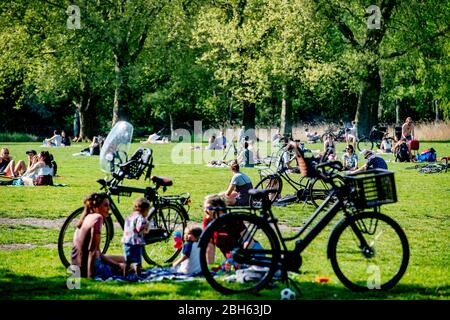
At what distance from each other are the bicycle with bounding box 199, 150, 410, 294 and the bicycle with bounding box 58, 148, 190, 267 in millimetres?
1860

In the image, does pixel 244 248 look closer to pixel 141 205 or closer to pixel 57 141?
pixel 141 205

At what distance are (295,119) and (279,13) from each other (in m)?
28.8

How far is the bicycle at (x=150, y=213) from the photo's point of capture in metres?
8.59

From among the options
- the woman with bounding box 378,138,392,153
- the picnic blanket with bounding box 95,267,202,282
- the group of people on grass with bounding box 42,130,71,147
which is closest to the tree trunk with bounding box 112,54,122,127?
the group of people on grass with bounding box 42,130,71,147

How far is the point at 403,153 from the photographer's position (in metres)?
28.9

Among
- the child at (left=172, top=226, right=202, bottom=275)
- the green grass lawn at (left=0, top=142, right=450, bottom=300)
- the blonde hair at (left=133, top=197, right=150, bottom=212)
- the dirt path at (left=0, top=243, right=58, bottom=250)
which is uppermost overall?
the blonde hair at (left=133, top=197, right=150, bottom=212)

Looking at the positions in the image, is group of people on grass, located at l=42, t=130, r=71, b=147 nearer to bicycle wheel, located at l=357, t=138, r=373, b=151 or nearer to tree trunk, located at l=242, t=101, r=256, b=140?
tree trunk, located at l=242, t=101, r=256, b=140

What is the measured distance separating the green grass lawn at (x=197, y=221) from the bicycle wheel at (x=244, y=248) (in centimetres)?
16

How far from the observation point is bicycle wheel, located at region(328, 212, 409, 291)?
6.99 m

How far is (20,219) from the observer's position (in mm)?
13383

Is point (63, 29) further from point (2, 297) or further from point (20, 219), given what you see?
point (2, 297)

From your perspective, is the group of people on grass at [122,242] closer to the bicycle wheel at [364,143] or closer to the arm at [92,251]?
the arm at [92,251]
